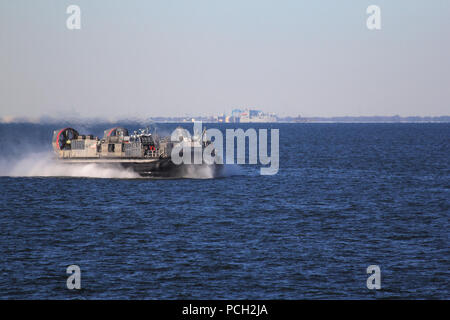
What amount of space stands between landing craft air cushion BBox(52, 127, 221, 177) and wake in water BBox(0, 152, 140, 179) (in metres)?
0.66

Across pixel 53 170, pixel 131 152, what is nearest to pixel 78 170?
pixel 53 170

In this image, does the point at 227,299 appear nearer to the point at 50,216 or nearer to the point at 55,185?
the point at 50,216

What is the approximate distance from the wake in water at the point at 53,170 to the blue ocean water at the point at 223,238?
3.36 feet

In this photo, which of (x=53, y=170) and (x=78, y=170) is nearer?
(x=78, y=170)

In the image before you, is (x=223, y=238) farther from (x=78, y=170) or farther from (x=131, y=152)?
(x=78, y=170)

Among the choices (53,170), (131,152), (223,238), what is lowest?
(223,238)

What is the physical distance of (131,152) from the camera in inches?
2965

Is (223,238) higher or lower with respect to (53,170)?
lower

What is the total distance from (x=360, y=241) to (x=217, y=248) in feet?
32.4

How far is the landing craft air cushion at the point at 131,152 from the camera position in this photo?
74.4 metres

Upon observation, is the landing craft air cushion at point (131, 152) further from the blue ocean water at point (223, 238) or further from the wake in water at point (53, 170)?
the blue ocean water at point (223, 238)

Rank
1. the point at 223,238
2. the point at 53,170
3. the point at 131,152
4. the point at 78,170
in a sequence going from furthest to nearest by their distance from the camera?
the point at 53,170, the point at 78,170, the point at 131,152, the point at 223,238

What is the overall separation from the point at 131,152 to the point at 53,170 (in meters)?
12.8

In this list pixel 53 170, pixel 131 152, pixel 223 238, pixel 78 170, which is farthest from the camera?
pixel 53 170
